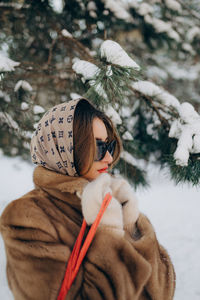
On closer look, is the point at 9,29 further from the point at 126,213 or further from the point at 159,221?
the point at 159,221

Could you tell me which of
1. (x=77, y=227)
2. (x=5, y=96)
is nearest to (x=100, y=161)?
(x=77, y=227)

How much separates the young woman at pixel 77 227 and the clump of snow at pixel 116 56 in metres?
0.30

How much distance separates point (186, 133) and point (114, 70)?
622 millimetres

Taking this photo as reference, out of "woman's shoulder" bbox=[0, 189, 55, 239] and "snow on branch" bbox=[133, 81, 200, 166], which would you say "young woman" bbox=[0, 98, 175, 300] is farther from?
"snow on branch" bbox=[133, 81, 200, 166]

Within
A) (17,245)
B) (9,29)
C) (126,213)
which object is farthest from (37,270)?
(9,29)

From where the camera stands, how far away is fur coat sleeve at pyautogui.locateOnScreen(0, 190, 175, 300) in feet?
3.54

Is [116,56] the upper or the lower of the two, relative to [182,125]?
upper

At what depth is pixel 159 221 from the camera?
5.10 meters

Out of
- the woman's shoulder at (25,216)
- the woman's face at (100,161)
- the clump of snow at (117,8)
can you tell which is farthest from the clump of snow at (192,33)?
the woman's shoulder at (25,216)

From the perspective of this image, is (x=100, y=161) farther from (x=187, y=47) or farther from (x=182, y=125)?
(x=187, y=47)

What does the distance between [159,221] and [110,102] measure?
4.03m

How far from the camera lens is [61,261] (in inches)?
43.3

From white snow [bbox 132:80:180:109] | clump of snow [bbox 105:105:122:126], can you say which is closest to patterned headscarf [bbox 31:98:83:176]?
clump of snow [bbox 105:105:122:126]

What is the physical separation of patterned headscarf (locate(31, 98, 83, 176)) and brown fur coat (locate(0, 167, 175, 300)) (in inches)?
4.3
